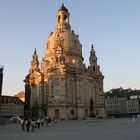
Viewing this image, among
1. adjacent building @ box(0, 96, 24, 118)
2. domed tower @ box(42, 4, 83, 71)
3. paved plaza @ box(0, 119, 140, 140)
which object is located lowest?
paved plaza @ box(0, 119, 140, 140)

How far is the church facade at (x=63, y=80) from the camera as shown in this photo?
85.7 meters

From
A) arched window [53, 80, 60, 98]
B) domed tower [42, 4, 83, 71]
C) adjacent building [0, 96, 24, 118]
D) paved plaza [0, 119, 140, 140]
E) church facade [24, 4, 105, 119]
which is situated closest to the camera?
paved plaza [0, 119, 140, 140]

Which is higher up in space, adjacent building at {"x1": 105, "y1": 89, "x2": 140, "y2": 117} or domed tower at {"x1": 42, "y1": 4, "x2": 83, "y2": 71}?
domed tower at {"x1": 42, "y1": 4, "x2": 83, "y2": 71}

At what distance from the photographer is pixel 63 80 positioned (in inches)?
3386

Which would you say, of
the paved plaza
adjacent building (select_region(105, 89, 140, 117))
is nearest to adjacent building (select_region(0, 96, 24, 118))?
adjacent building (select_region(105, 89, 140, 117))

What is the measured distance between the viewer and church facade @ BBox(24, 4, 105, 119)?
8569cm

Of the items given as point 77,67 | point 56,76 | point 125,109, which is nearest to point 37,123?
point 56,76

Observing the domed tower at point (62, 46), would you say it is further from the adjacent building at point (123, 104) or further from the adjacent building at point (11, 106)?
the adjacent building at point (123, 104)

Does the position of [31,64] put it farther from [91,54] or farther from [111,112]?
[111,112]

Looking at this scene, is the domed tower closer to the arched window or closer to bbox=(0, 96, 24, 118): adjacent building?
the arched window

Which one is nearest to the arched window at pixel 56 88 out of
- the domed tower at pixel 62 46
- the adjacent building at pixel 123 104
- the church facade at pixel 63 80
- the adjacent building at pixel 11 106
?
the church facade at pixel 63 80

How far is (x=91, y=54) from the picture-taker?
106625 mm

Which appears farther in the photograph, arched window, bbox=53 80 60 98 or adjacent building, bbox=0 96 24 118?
adjacent building, bbox=0 96 24 118

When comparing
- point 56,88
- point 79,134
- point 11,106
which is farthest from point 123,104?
point 79,134
